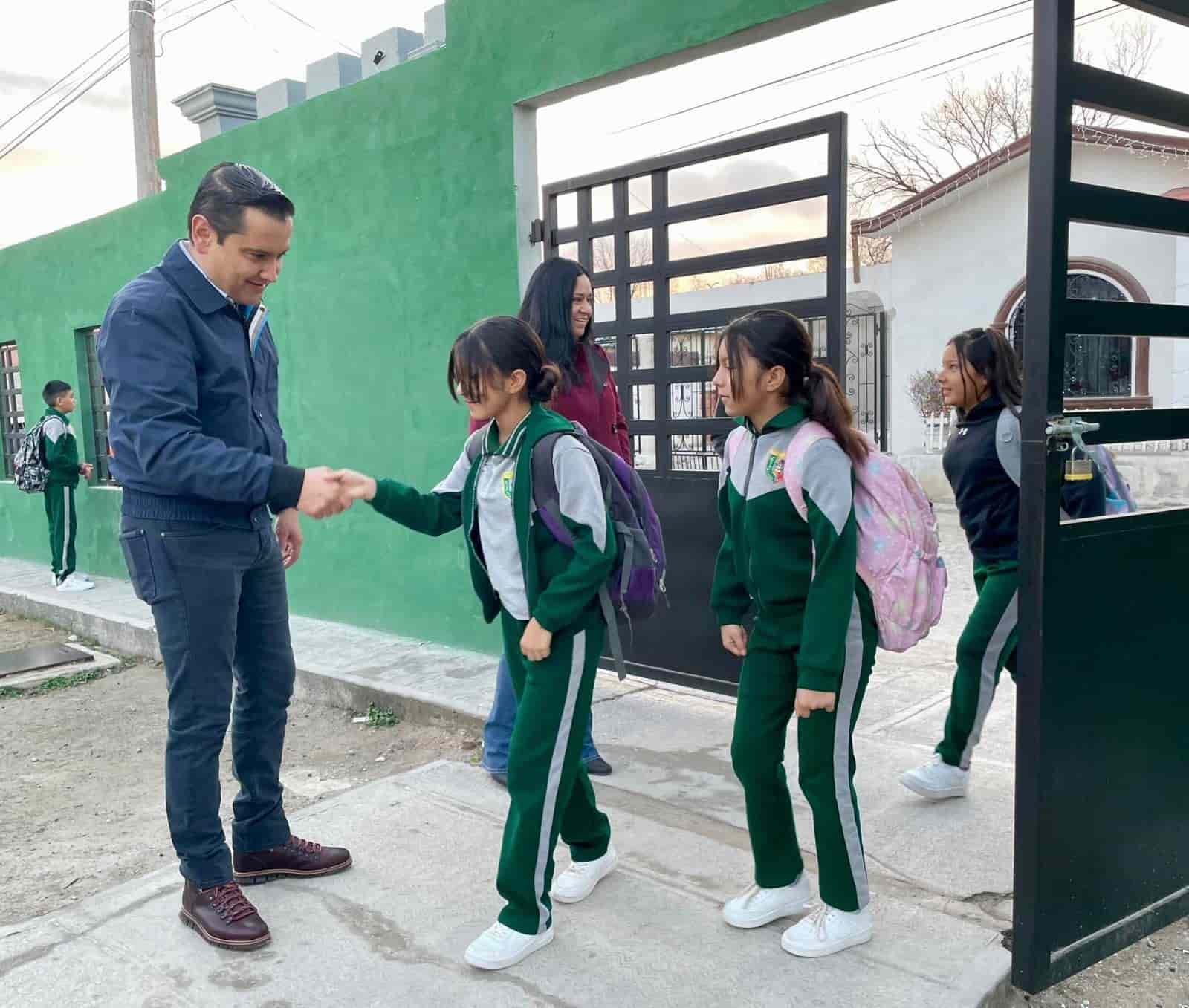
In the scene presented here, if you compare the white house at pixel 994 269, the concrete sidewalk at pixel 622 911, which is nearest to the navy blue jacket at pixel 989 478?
the concrete sidewalk at pixel 622 911

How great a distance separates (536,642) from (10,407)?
38.6ft

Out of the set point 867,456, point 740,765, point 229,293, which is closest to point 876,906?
point 740,765

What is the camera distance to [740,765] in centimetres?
262

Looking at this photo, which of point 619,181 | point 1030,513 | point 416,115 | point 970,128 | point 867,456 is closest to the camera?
point 1030,513

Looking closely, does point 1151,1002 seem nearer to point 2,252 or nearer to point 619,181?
point 619,181

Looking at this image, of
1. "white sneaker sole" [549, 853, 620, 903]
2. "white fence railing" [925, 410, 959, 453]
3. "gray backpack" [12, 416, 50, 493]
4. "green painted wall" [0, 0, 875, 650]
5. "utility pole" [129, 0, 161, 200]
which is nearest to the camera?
"white sneaker sole" [549, 853, 620, 903]

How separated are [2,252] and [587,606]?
11.0 metres

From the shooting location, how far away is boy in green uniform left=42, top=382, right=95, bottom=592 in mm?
9375

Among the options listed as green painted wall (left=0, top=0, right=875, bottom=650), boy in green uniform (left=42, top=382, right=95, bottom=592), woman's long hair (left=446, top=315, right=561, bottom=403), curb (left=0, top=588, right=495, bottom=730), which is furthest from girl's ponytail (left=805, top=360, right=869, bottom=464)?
boy in green uniform (left=42, top=382, right=95, bottom=592)

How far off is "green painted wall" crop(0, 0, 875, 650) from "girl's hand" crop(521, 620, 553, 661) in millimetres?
3019

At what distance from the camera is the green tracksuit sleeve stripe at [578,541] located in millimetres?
2453

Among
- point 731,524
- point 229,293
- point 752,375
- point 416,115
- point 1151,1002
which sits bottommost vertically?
point 1151,1002

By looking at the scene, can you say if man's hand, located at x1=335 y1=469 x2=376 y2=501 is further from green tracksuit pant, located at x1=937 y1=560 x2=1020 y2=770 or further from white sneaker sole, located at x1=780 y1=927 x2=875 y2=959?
green tracksuit pant, located at x1=937 y1=560 x2=1020 y2=770

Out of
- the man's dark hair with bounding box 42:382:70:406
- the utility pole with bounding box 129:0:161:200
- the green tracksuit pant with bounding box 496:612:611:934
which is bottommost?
the green tracksuit pant with bounding box 496:612:611:934
